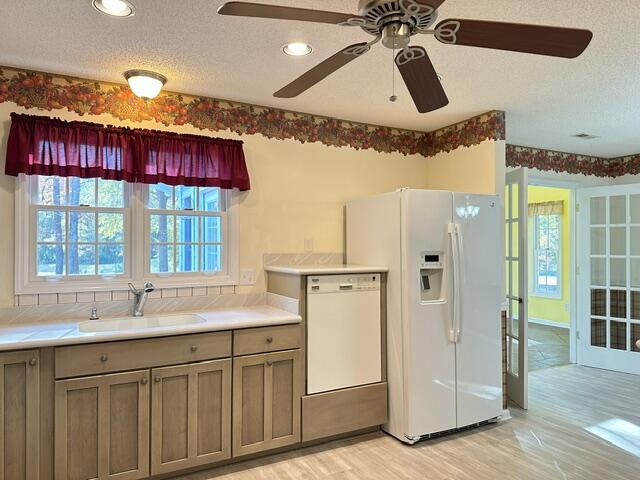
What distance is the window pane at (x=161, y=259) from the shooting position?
3188 millimetres

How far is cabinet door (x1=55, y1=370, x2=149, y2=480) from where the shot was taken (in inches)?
92.7

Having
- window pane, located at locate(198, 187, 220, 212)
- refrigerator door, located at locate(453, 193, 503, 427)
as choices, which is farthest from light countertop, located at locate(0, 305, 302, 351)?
refrigerator door, located at locate(453, 193, 503, 427)

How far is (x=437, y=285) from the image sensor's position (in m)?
3.22

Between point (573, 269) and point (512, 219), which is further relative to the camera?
point (573, 269)

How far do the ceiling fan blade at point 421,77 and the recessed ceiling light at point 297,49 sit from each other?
31.1 inches

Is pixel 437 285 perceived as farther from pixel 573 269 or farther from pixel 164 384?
pixel 573 269

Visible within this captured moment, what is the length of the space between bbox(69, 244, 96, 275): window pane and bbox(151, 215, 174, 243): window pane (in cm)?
40

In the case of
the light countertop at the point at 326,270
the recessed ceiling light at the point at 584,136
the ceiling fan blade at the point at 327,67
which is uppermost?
the recessed ceiling light at the point at 584,136

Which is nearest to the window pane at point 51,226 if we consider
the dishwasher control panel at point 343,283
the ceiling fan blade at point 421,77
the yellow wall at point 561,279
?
the dishwasher control panel at point 343,283

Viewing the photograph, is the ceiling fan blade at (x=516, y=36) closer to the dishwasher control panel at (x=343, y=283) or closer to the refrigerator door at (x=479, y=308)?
the refrigerator door at (x=479, y=308)

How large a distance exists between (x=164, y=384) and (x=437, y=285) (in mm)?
1891

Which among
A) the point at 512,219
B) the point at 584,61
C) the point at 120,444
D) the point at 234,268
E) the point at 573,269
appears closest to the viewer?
the point at 120,444

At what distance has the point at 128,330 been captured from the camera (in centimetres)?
262

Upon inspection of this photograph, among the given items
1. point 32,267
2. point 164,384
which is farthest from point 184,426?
point 32,267
